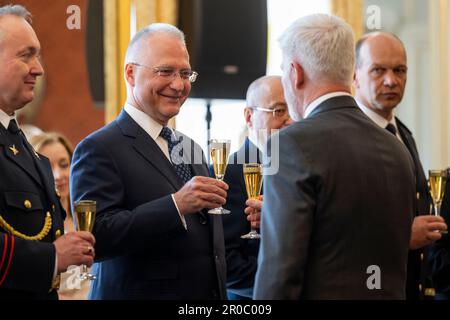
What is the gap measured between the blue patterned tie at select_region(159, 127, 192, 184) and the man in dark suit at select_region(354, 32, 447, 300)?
3.79 ft

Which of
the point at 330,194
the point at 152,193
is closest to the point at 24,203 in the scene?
the point at 152,193

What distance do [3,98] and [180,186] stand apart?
72 cm

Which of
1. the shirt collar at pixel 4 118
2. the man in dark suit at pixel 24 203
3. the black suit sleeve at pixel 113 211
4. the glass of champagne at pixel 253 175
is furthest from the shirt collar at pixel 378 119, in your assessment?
the shirt collar at pixel 4 118

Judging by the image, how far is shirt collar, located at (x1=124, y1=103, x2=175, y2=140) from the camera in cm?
292

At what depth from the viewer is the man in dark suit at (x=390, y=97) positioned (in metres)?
3.52

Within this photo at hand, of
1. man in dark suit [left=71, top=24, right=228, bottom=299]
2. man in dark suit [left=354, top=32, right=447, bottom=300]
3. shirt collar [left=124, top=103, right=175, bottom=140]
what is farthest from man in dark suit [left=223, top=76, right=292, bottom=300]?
shirt collar [left=124, top=103, right=175, bottom=140]

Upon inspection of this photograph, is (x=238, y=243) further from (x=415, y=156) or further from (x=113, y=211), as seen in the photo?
(x=415, y=156)

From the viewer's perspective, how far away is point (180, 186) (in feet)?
9.41

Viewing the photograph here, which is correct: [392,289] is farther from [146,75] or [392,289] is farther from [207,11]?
[207,11]

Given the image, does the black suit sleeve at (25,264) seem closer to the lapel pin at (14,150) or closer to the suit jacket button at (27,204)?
the suit jacket button at (27,204)

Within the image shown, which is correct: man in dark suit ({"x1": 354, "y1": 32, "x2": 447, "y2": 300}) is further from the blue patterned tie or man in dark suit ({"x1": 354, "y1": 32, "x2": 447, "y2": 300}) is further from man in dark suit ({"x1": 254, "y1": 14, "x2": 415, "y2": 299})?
man in dark suit ({"x1": 254, "y1": 14, "x2": 415, "y2": 299})

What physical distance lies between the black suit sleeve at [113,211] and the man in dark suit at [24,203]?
0.12 m
